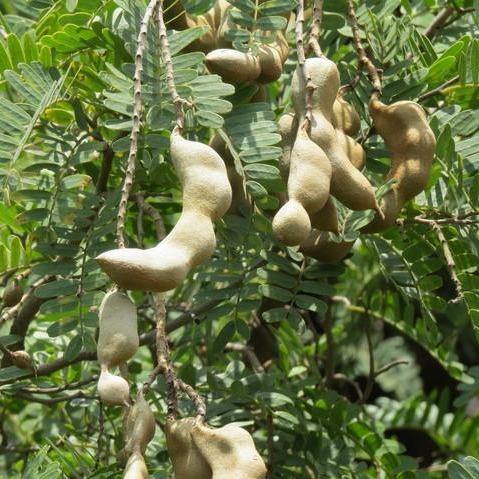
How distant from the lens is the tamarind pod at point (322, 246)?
4.26 feet

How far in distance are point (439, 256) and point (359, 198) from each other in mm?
406

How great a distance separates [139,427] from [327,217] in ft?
0.99

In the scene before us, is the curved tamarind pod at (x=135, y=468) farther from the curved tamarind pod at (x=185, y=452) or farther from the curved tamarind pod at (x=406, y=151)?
the curved tamarind pod at (x=406, y=151)

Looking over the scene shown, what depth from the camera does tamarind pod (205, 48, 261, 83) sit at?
48.3 inches

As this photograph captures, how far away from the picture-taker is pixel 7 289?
1487 mm

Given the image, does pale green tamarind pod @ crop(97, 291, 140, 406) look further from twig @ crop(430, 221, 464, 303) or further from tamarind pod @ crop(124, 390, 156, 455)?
twig @ crop(430, 221, 464, 303)

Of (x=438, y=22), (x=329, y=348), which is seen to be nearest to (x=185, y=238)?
(x=438, y=22)

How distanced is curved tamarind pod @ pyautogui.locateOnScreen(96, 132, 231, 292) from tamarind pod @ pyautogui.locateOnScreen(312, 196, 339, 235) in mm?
160

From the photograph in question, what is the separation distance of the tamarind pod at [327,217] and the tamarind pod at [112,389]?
0.28 m

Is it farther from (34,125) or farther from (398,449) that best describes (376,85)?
(398,449)

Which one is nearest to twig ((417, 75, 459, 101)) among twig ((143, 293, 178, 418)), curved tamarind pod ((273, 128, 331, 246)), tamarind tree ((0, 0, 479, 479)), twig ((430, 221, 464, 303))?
tamarind tree ((0, 0, 479, 479))

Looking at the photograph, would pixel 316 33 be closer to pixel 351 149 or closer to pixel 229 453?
pixel 351 149

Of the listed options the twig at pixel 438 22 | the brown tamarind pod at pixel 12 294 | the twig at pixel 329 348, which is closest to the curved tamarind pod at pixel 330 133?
the brown tamarind pod at pixel 12 294

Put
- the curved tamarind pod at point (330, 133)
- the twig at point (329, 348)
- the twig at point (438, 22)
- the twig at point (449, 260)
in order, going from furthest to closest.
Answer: the twig at point (329, 348)
the twig at point (438, 22)
the twig at point (449, 260)
the curved tamarind pod at point (330, 133)
